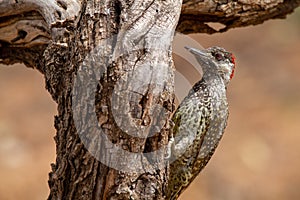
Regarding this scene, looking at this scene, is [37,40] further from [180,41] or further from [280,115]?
[280,115]

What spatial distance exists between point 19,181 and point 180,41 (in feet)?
15.2

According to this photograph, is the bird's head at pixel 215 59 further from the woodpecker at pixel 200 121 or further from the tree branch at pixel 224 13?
the tree branch at pixel 224 13

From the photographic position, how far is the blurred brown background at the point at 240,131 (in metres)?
8.70

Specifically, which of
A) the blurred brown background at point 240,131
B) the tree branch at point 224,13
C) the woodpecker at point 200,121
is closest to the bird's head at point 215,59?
the woodpecker at point 200,121

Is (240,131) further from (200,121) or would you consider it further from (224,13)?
(200,121)

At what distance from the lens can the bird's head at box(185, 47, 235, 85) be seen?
4336 millimetres

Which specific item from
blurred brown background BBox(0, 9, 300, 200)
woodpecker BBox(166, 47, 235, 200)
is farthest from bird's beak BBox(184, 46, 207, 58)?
blurred brown background BBox(0, 9, 300, 200)

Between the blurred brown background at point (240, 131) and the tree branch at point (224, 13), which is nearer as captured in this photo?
the tree branch at point (224, 13)

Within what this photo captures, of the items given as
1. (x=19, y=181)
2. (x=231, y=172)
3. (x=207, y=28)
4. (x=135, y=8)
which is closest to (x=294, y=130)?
(x=231, y=172)

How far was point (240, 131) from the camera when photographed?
9.53m

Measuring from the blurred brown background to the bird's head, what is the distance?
14.3ft

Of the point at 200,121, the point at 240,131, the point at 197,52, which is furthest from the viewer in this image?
the point at 240,131

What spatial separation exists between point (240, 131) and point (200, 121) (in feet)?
18.0

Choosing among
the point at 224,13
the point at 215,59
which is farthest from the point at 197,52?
the point at 224,13
